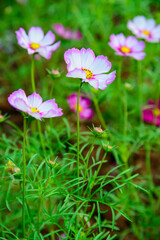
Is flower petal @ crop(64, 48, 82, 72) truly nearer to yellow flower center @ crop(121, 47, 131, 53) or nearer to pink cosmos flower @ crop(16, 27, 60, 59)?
pink cosmos flower @ crop(16, 27, 60, 59)

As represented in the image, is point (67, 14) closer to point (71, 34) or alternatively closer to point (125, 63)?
point (71, 34)

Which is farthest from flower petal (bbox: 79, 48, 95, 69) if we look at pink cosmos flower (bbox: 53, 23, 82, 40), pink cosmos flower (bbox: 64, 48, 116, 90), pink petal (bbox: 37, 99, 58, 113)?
pink cosmos flower (bbox: 53, 23, 82, 40)

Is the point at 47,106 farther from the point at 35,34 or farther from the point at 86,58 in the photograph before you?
the point at 35,34

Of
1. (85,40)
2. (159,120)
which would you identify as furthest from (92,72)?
(85,40)

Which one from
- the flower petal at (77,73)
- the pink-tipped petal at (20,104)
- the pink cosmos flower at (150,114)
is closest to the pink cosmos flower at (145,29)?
the pink cosmos flower at (150,114)

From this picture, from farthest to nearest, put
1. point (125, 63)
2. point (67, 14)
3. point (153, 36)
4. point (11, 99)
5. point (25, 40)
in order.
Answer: point (125, 63)
point (67, 14)
point (153, 36)
point (25, 40)
point (11, 99)

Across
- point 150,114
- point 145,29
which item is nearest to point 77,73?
point 145,29

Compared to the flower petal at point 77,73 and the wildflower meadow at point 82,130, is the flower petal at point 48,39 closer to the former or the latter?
the wildflower meadow at point 82,130
